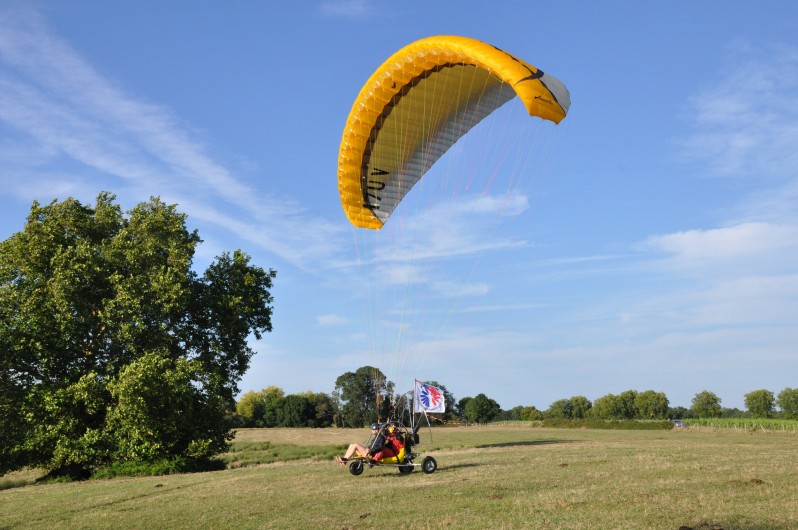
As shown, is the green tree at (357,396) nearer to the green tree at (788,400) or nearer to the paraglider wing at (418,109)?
the paraglider wing at (418,109)

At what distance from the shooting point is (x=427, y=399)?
16.6 m

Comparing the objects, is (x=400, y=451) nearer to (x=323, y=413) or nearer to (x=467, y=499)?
(x=467, y=499)

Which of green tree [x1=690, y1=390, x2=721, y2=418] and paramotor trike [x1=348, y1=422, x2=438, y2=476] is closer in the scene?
paramotor trike [x1=348, y1=422, x2=438, y2=476]

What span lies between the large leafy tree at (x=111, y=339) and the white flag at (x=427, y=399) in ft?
29.7

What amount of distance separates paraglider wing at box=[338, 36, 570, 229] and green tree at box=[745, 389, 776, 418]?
12372cm

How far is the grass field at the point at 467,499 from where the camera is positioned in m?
9.06

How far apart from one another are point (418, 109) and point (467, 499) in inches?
347

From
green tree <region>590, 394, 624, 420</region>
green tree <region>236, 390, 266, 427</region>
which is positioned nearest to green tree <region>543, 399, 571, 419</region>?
green tree <region>590, 394, 624, 420</region>

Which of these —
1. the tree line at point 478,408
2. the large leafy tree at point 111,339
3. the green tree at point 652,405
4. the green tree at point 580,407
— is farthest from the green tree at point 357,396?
the green tree at point 580,407

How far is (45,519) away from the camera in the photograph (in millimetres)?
11945

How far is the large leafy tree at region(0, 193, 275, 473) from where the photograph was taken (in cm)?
2133

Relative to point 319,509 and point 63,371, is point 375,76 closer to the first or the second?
point 319,509

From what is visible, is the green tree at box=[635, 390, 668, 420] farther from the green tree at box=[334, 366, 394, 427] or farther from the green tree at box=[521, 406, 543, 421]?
the green tree at box=[334, 366, 394, 427]

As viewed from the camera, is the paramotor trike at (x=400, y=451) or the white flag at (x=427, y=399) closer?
Answer: the paramotor trike at (x=400, y=451)
